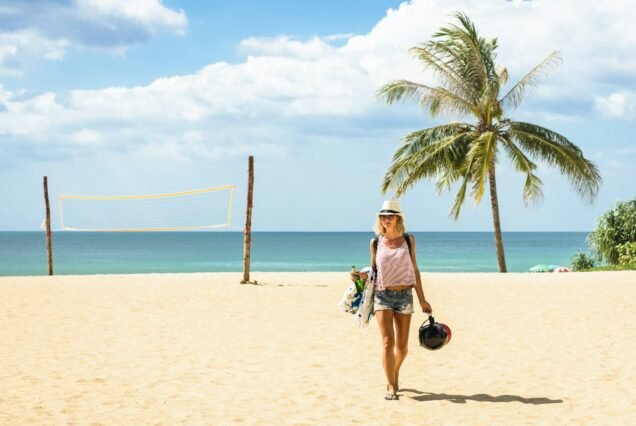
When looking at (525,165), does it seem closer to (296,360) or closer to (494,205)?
(494,205)

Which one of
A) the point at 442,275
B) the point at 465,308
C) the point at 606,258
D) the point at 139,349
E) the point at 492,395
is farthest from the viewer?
the point at 606,258

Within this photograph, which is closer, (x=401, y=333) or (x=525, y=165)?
(x=401, y=333)

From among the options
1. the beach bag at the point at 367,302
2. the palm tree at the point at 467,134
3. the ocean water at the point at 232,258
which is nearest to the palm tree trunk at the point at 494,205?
the palm tree at the point at 467,134

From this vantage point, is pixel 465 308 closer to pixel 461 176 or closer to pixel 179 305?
pixel 179 305

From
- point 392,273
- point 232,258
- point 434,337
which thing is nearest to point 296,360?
point 434,337

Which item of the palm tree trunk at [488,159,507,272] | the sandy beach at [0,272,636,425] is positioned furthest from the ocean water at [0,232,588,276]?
the sandy beach at [0,272,636,425]

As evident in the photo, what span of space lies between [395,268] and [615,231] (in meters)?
20.3

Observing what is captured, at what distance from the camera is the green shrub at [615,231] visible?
23078mm

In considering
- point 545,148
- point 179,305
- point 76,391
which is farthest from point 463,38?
point 76,391

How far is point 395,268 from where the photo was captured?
16.8 ft

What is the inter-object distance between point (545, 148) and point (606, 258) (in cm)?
743

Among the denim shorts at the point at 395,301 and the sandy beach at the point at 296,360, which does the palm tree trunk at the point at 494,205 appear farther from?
the denim shorts at the point at 395,301

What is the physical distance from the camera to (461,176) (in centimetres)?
1881

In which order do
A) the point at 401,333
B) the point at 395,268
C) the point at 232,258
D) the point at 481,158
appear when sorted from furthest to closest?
the point at 232,258, the point at 481,158, the point at 401,333, the point at 395,268
